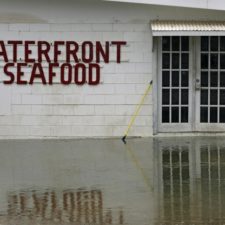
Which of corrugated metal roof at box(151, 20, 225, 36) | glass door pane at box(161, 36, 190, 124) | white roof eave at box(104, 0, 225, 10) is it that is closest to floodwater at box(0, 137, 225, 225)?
glass door pane at box(161, 36, 190, 124)

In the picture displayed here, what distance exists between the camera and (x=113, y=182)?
988 cm

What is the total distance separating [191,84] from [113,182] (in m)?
5.20

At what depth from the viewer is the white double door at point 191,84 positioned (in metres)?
14.5

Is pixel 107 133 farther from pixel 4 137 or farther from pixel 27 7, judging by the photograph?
pixel 27 7

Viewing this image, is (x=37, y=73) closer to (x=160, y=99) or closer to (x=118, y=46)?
(x=118, y=46)

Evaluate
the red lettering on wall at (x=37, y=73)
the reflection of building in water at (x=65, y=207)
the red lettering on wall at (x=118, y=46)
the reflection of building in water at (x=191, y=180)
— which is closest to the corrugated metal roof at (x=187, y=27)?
the red lettering on wall at (x=118, y=46)

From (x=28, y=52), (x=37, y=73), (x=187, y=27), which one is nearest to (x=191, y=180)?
(x=187, y=27)

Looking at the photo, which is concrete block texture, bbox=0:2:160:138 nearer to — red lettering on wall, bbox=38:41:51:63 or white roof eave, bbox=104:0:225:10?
red lettering on wall, bbox=38:41:51:63

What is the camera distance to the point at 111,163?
11.5m

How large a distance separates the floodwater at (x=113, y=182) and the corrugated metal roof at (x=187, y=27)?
2242mm

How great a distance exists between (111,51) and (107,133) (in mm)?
1748

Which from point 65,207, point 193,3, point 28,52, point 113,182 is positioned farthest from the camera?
point 28,52

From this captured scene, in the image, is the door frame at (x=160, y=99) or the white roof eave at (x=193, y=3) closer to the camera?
the white roof eave at (x=193, y=3)

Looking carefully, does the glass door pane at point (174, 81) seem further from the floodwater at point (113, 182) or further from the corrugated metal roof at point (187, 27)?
the floodwater at point (113, 182)
